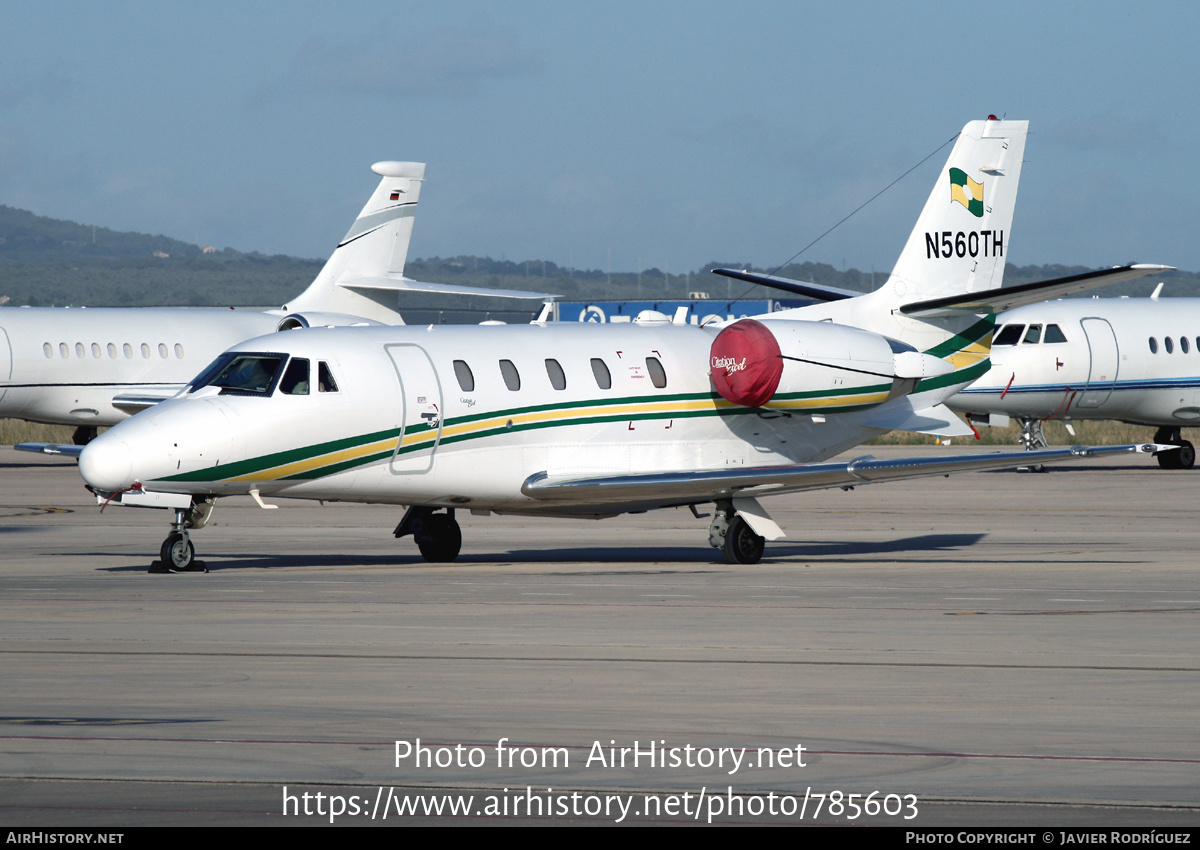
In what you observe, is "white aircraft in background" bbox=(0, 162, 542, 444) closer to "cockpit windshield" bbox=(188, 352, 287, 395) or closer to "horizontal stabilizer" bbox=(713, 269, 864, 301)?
"horizontal stabilizer" bbox=(713, 269, 864, 301)

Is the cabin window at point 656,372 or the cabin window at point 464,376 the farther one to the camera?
the cabin window at point 656,372

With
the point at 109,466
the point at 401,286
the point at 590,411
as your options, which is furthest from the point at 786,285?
the point at 401,286

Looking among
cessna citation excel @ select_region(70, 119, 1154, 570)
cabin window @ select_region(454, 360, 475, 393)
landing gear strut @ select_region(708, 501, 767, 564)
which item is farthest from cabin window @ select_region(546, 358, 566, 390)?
landing gear strut @ select_region(708, 501, 767, 564)

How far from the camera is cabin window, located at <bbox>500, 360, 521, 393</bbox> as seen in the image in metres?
20.1

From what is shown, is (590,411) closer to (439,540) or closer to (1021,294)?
(439,540)

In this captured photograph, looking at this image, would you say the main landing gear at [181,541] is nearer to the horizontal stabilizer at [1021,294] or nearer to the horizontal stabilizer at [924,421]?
the horizontal stabilizer at [924,421]

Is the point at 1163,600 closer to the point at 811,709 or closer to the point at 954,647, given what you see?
the point at 954,647

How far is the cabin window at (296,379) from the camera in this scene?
1862 cm

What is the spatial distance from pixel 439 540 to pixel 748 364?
453cm

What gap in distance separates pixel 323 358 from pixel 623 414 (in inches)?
155

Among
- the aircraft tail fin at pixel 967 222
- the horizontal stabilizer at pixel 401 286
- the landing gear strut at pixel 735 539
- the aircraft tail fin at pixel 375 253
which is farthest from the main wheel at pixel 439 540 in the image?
the aircraft tail fin at pixel 375 253

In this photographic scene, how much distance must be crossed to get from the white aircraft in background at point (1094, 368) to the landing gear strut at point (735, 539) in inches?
649

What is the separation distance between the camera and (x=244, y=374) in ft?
61.5
